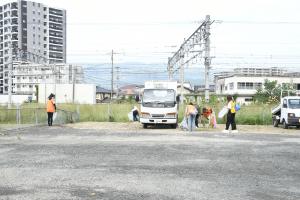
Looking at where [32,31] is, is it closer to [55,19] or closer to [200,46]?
[55,19]

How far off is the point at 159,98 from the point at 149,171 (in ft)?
44.5

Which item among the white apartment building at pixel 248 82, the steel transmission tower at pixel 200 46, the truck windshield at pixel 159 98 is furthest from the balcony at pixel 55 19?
the truck windshield at pixel 159 98

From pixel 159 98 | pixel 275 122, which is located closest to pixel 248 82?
pixel 275 122

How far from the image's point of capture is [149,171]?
27.4 feet

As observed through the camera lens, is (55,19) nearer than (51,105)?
No

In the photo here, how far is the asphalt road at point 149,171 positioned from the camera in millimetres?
6426

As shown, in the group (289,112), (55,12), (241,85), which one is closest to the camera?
(289,112)

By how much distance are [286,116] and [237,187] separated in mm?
16252

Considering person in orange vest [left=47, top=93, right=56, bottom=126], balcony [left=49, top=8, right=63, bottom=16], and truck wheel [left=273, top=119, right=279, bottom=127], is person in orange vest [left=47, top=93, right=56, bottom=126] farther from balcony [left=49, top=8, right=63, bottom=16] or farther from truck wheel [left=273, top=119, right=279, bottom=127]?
balcony [left=49, top=8, right=63, bottom=16]

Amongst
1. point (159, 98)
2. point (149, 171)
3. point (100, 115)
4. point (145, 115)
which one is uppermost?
point (159, 98)

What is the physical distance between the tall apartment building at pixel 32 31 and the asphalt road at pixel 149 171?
317 ft

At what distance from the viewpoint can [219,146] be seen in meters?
12.9

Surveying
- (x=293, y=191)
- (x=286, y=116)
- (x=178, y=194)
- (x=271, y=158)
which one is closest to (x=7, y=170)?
(x=178, y=194)

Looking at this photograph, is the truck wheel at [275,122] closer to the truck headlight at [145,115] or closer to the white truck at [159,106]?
the white truck at [159,106]
